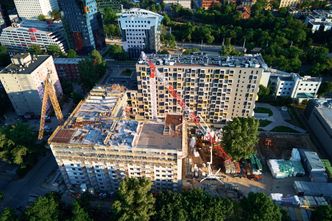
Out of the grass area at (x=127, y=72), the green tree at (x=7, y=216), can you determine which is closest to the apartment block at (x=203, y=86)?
the grass area at (x=127, y=72)

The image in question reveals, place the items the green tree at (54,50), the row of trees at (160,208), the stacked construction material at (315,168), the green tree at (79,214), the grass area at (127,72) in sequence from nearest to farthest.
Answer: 1. the row of trees at (160,208)
2. the green tree at (79,214)
3. the stacked construction material at (315,168)
4. the grass area at (127,72)
5. the green tree at (54,50)

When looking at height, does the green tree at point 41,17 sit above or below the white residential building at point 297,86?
above

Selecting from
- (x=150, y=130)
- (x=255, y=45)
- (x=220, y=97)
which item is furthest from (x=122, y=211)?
(x=255, y=45)

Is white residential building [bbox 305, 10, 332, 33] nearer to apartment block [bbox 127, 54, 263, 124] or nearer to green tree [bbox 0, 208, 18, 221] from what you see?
apartment block [bbox 127, 54, 263, 124]

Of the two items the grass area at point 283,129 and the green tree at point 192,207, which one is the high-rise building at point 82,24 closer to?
the grass area at point 283,129

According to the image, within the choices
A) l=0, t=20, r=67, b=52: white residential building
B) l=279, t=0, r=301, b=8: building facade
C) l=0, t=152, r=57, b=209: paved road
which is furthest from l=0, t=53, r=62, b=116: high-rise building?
l=279, t=0, r=301, b=8: building facade

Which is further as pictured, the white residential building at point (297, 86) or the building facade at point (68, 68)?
the building facade at point (68, 68)

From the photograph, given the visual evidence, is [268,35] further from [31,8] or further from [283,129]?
[31,8]
